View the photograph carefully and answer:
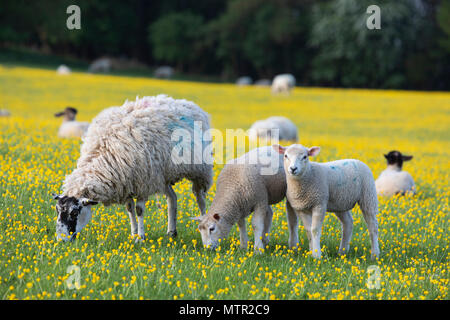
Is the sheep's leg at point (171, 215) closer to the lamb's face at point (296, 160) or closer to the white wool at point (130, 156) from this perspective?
the white wool at point (130, 156)

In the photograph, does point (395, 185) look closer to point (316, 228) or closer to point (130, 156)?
point (316, 228)

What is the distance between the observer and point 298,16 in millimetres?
59438

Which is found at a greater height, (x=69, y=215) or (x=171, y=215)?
(x=69, y=215)

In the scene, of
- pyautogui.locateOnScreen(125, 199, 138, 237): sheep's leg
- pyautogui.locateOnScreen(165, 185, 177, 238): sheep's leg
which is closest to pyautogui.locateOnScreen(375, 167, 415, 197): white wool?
pyautogui.locateOnScreen(165, 185, 177, 238): sheep's leg

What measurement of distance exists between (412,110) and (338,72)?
24.8 m

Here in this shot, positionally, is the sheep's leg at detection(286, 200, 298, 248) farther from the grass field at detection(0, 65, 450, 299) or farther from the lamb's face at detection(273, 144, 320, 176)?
the lamb's face at detection(273, 144, 320, 176)

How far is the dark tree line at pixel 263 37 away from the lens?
169 feet

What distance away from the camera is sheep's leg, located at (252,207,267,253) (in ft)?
23.6

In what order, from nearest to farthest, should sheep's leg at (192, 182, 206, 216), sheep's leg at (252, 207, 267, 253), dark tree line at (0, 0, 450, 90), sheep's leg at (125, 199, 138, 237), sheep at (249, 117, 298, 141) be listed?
sheep's leg at (252, 207, 267, 253) < sheep's leg at (125, 199, 138, 237) < sheep's leg at (192, 182, 206, 216) < sheep at (249, 117, 298, 141) < dark tree line at (0, 0, 450, 90)

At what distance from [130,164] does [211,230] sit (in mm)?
1443

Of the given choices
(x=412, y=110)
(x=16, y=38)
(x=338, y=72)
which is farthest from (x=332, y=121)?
(x=16, y=38)

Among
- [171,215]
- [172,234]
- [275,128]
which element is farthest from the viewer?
[275,128]

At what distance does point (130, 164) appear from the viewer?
7168 millimetres

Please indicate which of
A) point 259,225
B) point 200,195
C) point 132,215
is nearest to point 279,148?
point 259,225
